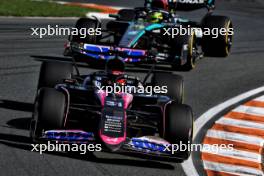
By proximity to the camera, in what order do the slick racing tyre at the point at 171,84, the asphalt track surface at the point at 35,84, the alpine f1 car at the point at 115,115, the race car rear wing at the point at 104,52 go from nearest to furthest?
the asphalt track surface at the point at 35,84, the alpine f1 car at the point at 115,115, the slick racing tyre at the point at 171,84, the race car rear wing at the point at 104,52

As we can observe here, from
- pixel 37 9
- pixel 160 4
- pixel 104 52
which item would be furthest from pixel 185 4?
pixel 37 9

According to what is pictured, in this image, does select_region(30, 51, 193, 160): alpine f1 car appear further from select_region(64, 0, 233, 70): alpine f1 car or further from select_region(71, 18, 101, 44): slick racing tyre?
select_region(71, 18, 101, 44): slick racing tyre

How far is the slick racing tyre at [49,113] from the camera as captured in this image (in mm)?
8391

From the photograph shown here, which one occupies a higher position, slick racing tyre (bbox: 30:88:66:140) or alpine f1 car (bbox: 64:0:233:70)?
alpine f1 car (bbox: 64:0:233:70)

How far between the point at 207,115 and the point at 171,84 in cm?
144

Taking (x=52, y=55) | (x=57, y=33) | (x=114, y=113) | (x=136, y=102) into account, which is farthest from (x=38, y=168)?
(x=57, y=33)

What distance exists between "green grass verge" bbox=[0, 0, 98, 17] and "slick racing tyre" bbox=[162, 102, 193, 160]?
16148mm

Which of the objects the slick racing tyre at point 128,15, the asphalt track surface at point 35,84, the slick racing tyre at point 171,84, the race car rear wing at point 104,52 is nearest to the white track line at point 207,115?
the asphalt track surface at point 35,84

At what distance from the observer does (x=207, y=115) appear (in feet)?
36.4

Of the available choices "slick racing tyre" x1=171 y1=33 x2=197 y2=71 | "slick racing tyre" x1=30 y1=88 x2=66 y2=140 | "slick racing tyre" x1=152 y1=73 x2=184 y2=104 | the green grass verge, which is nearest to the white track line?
"slick racing tyre" x1=152 y1=73 x2=184 y2=104

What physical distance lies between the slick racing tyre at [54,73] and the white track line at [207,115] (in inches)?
78.2

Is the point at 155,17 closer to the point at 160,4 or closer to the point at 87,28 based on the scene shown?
the point at 160,4

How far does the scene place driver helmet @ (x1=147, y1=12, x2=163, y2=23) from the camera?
16172 mm

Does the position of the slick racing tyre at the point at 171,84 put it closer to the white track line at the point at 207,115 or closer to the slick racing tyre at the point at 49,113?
the white track line at the point at 207,115
